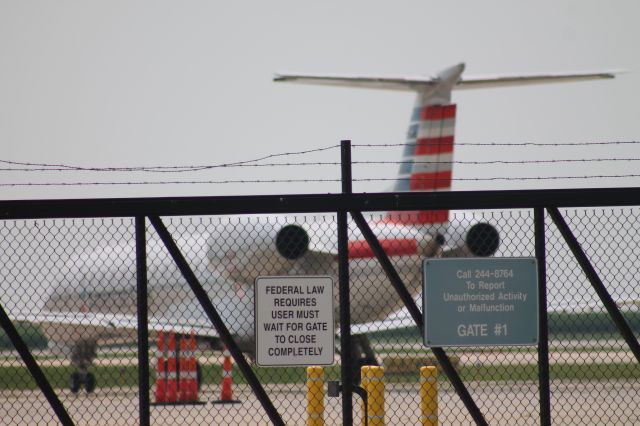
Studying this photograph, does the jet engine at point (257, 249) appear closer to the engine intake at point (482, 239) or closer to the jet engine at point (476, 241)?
the jet engine at point (476, 241)

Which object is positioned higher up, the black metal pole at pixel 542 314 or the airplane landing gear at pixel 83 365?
the airplane landing gear at pixel 83 365

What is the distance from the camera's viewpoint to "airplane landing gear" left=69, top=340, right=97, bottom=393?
27.2m

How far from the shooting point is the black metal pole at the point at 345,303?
9367 millimetres

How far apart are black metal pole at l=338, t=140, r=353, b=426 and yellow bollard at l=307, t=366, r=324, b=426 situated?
9.89 ft

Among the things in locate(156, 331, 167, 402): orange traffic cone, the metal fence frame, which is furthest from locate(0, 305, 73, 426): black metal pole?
locate(156, 331, 167, 402): orange traffic cone

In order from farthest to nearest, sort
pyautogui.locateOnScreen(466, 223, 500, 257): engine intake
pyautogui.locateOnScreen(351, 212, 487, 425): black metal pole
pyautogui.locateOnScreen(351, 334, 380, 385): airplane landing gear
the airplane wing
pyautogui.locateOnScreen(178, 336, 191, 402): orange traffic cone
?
pyautogui.locateOnScreen(351, 334, 380, 385): airplane landing gear < the airplane wing < pyautogui.locateOnScreen(466, 223, 500, 257): engine intake < pyautogui.locateOnScreen(178, 336, 191, 402): orange traffic cone < pyautogui.locateOnScreen(351, 212, 487, 425): black metal pole

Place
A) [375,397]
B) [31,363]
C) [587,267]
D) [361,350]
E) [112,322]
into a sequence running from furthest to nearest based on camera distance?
Result: [361,350] < [112,322] < [375,397] < [587,267] < [31,363]

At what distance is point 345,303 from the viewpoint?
9.43 metres

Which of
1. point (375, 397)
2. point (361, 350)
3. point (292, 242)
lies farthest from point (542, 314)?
point (361, 350)

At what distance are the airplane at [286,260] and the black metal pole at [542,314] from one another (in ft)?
41.4

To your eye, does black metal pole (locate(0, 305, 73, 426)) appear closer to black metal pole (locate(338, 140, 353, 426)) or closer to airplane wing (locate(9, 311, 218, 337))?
black metal pole (locate(338, 140, 353, 426))

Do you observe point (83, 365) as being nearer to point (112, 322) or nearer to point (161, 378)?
point (112, 322)

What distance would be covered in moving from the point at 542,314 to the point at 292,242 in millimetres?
15231

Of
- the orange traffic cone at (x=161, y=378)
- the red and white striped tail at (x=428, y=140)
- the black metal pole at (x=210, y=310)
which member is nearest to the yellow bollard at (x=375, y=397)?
the black metal pole at (x=210, y=310)
